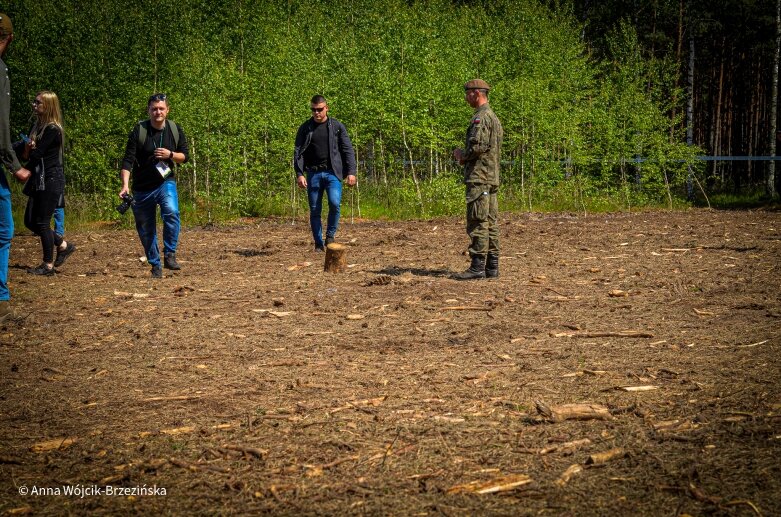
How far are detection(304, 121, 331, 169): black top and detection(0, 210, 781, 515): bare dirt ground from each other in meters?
1.94

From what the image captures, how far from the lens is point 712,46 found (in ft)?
157

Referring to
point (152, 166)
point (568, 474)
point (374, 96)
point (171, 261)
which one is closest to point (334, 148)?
point (171, 261)

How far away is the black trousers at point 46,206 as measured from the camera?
38.4 ft

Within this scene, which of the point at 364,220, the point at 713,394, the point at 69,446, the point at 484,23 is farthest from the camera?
the point at 484,23

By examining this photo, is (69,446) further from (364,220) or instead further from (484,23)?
(484,23)

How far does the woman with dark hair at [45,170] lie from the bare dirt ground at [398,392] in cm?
63

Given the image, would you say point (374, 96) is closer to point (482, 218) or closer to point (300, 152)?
point (300, 152)

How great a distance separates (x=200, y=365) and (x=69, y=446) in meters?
1.98

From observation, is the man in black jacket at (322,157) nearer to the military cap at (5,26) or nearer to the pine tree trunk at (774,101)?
the military cap at (5,26)

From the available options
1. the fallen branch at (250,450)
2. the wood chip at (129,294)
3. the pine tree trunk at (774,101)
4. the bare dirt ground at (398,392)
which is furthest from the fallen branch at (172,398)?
the pine tree trunk at (774,101)

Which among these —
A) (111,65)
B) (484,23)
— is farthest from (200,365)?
(484,23)

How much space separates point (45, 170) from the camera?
1161cm

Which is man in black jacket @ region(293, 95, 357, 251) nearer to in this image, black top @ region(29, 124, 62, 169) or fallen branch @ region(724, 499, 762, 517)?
black top @ region(29, 124, 62, 169)

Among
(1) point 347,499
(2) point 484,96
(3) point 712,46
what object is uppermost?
(3) point 712,46
